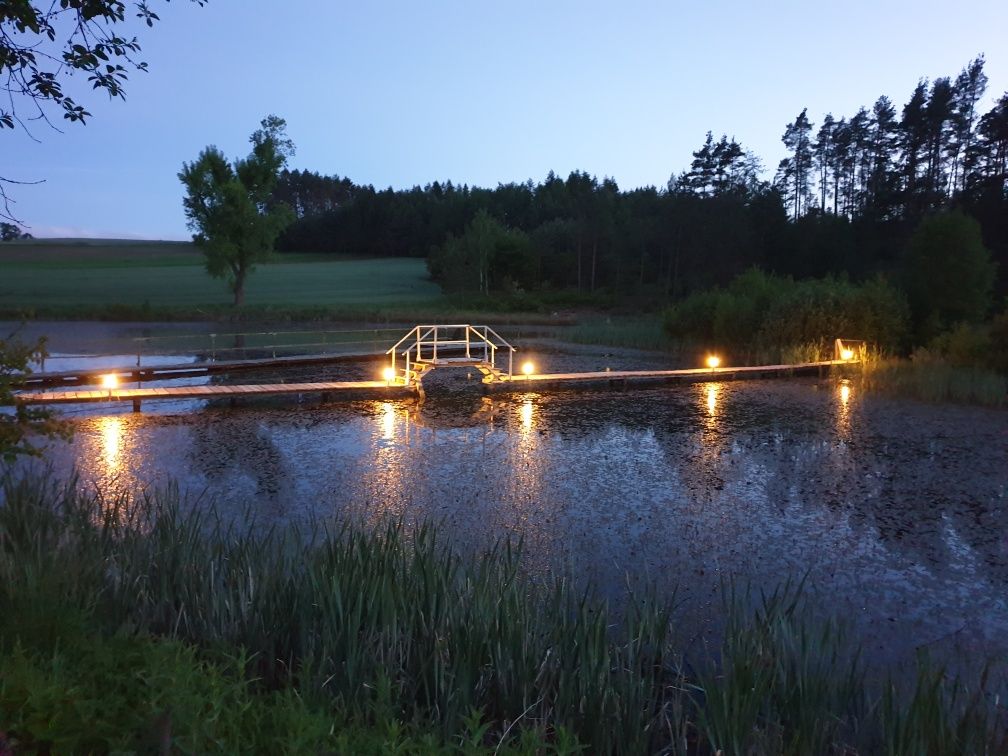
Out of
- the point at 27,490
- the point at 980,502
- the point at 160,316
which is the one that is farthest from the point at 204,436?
the point at 160,316

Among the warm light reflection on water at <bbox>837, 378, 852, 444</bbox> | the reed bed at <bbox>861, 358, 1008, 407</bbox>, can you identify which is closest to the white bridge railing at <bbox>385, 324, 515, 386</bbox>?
the warm light reflection on water at <bbox>837, 378, 852, 444</bbox>

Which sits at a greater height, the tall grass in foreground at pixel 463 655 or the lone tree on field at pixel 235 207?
the lone tree on field at pixel 235 207

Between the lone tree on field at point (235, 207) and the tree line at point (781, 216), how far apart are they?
12.5ft

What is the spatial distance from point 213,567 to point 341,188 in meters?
97.1

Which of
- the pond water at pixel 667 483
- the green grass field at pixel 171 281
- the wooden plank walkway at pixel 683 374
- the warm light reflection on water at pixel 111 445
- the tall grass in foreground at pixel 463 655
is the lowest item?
the pond water at pixel 667 483

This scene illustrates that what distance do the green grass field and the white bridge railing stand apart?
48.2 ft

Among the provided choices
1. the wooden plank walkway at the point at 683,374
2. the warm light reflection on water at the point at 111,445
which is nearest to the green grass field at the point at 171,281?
the warm light reflection on water at the point at 111,445

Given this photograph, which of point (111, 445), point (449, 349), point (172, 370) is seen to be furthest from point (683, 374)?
point (111, 445)

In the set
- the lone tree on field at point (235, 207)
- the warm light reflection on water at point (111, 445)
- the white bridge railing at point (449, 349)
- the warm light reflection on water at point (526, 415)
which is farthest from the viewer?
the lone tree on field at point (235, 207)

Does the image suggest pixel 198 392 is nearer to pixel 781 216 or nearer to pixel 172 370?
pixel 172 370

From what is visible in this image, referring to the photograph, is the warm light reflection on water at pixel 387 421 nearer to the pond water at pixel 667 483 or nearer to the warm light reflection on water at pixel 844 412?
the pond water at pixel 667 483

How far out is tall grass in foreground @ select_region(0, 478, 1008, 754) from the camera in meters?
3.05

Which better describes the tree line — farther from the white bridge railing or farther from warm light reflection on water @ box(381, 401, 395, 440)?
warm light reflection on water @ box(381, 401, 395, 440)

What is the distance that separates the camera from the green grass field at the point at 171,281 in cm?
3878
